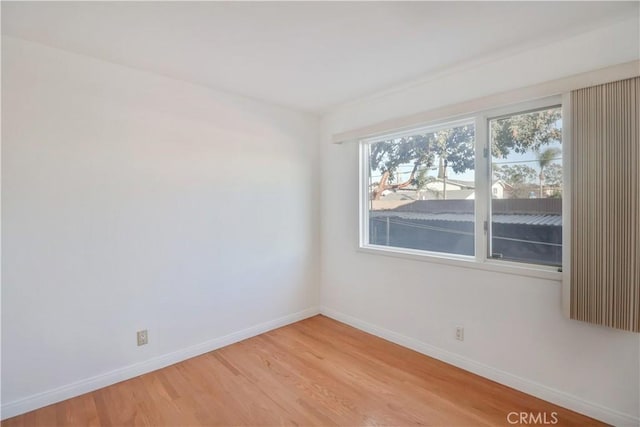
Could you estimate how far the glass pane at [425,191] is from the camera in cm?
256

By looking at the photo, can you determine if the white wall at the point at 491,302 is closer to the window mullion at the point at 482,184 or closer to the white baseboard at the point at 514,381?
the white baseboard at the point at 514,381

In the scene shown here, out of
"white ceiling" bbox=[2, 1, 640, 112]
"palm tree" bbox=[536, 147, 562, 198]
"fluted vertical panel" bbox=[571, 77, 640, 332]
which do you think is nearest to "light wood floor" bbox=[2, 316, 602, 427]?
"fluted vertical panel" bbox=[571, 77, 640, 332]

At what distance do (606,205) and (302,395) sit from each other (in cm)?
227

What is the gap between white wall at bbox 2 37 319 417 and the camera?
6.48ft

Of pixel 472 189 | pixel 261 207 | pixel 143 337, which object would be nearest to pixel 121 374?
pixel 143 337

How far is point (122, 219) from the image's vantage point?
234cm

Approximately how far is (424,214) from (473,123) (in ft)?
2.86

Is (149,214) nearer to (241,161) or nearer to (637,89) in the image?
(241,161)

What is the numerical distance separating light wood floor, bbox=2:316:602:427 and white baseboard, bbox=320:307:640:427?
0.16ft

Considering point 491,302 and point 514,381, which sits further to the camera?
point 491,302

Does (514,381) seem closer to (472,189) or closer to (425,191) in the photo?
(472,189)

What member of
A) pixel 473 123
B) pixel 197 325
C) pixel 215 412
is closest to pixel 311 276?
pixel 197 325

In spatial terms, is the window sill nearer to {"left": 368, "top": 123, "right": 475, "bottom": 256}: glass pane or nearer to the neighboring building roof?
{"left": 368, "top": 123, "right": 475, "bottom": 256}: glass pane

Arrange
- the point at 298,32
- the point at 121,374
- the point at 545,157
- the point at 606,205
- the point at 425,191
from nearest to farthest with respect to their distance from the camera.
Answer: the point at 606,205, the point at 298,32, the point at 545,157, the point at 121,374, the point at 425,191
